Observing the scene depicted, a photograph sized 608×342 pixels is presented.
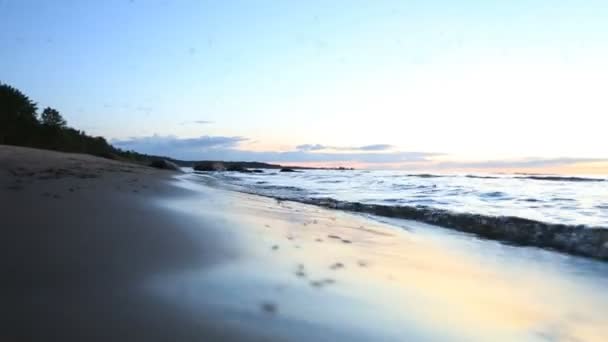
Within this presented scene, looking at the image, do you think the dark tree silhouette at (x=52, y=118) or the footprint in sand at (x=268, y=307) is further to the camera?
the dark tree silhouette at (x=52, y=118)

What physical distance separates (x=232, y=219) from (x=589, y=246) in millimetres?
4994

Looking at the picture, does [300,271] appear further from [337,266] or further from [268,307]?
[268,307]

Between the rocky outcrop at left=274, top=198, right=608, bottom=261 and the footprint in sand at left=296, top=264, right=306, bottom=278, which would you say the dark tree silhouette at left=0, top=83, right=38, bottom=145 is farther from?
the footprint in sand at left=296, top=264, right=306, bottom=278

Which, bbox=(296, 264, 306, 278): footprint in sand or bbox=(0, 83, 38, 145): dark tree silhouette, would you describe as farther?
bbox=(0, 83, 38, 145): dark tree silhouette

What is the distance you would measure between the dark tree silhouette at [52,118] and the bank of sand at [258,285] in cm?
4072

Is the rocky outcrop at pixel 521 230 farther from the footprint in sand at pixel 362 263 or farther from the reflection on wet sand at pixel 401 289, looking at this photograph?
the footprint in sand at pixel 362 263

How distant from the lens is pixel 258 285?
3.26 meters

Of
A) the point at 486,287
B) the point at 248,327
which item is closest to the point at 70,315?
the point at 248,327

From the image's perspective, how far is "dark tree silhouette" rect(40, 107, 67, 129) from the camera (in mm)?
41669

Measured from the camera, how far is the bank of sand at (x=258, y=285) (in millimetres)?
2352

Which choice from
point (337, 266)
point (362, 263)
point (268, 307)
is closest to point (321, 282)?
point (337, 266)

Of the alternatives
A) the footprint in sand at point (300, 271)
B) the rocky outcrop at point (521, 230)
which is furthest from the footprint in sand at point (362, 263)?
the rocky outcrop at point (521, 230)

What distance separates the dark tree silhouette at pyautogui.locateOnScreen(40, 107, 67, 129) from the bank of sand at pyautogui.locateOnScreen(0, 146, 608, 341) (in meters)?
40.7

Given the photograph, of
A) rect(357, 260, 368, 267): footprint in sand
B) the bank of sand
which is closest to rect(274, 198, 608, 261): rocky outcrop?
the bank of sand
